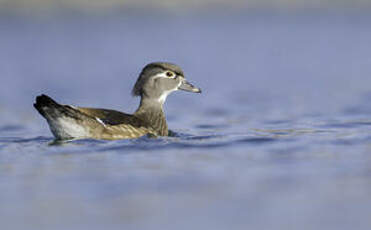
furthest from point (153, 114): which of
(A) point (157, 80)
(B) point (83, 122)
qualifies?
(B) point (83, 122)

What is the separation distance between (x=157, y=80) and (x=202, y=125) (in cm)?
188

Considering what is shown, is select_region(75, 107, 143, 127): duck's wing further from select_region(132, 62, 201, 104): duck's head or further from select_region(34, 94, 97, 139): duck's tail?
select_region(132, 62, 201, 104): duck's head

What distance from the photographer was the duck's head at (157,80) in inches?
486

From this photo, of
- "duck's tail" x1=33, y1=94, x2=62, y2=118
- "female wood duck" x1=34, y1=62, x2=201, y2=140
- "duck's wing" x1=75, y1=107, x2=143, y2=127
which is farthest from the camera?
"duck's wing" x1=75, y1=107, x2=143, y2=127

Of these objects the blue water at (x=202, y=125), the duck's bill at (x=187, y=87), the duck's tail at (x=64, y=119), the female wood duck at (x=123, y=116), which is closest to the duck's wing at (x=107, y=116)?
the female wood duck at (x=123, y=116)

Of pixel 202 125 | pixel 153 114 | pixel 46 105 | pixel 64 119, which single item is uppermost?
pixel 202 125

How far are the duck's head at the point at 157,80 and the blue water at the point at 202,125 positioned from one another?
2.48 feet

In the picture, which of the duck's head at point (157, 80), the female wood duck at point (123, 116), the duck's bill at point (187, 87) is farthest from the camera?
the duck's bill at point (187, 87)

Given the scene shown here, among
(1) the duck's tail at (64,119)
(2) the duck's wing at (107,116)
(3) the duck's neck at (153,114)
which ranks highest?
(3) the duck's neck at (153,114)

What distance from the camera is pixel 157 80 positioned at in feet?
40.6

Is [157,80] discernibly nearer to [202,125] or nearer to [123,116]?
[123,116]

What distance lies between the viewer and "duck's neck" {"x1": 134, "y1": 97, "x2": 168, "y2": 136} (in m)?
12.2

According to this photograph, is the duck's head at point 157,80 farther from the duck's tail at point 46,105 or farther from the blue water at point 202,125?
the duck's tail at point 46,105

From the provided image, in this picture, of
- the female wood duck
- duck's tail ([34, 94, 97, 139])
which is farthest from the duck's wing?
duck's tail ([34, 94, 97, 139])
